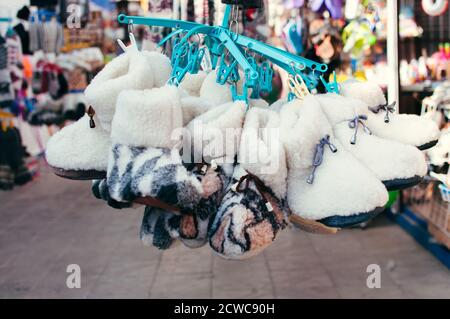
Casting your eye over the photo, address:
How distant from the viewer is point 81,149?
3.41 ft

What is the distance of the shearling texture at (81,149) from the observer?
103 centimetres

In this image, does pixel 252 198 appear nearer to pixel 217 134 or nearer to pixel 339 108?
pixel 217 134

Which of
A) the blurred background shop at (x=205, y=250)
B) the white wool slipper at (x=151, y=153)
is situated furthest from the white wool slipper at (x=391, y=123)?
the blurred background shop at (x=205, y=250)

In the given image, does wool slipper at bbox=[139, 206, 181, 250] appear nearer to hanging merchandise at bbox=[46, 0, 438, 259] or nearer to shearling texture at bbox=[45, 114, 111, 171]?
hanging merchandise at bbox=[46, 0, 438, 259]

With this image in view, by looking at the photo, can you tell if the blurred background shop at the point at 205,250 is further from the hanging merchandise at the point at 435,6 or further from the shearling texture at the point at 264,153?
the shearling texture at the point at 264,153

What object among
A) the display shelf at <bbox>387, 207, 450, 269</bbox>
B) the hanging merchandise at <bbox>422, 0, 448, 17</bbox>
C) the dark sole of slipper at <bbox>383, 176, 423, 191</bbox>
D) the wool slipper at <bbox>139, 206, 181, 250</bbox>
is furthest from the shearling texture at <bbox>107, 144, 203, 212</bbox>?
the display shelf at <bbox>387, 207, 450, 269</bbox>

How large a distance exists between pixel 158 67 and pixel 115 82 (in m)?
0.12

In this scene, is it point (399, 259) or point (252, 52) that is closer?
point (252, 52)

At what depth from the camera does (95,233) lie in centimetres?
433

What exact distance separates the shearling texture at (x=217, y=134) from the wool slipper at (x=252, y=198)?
18 millimetres

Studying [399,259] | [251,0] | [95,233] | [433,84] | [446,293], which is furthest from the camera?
[95,233]
